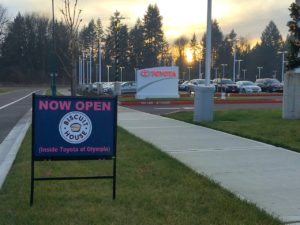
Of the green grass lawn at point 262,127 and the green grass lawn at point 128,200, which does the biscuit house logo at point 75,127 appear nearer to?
the green grass lawn at point 128,200

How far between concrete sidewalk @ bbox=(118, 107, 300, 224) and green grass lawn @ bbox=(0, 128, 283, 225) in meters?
0.36

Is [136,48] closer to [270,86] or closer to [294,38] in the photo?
[270,86]

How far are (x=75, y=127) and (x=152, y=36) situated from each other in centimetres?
12650

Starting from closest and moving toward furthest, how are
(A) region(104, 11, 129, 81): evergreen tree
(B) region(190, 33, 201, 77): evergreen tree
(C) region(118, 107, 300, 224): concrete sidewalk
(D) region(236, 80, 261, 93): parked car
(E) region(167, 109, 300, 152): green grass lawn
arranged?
Answer: (C) region(118, 107, 300, 224): concrete sidewalk, (E) region(167, 109, 300, 152): green grass lawn, (D) region(236, 80, 261, 93): parked car, (A) region(104, 11, 129, 81): evergreen tree, (B) region(190, 33, 201, 77): evergreen tree

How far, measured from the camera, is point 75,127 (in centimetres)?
592

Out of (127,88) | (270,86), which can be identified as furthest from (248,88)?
(127,88)

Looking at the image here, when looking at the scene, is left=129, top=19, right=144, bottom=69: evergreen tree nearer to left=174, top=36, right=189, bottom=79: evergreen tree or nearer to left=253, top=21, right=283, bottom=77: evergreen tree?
left=174, top=36, right=189, bottom=79: evergreen tree

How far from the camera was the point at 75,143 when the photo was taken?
5.91 m

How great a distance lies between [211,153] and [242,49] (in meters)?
144

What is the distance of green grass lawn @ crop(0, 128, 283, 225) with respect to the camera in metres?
5.33

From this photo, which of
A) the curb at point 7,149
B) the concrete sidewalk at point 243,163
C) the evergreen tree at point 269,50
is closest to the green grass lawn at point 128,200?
the curb at point 7,149

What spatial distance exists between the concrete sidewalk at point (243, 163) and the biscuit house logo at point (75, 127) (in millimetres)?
2219

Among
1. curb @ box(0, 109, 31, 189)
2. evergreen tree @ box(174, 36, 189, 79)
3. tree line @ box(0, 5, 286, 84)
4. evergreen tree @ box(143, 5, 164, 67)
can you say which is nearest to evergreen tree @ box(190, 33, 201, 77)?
evergreen tree @ box(174, 36, 189, 79)

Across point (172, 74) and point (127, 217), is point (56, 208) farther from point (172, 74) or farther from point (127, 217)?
point (172, 74)
